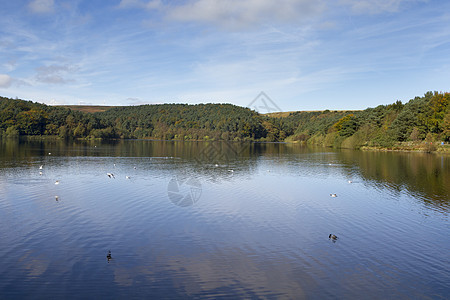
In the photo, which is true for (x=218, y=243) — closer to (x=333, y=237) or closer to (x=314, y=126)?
(x=333, y=237)

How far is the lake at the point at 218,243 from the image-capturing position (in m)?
9.99

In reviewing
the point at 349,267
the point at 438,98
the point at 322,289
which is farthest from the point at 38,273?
the point at 438,98

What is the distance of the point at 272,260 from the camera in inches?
477

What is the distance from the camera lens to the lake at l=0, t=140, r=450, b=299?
999 centimetres

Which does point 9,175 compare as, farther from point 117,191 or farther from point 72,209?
point 72,209

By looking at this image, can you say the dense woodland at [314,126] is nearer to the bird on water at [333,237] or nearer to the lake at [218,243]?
the lake at [218,243]

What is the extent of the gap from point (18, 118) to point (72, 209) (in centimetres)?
15721

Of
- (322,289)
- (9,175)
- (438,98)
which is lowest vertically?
(322,289)

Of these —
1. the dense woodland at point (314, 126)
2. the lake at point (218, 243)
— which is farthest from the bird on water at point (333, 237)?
the dense woodland at point (314, 126)

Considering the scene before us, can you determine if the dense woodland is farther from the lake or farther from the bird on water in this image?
the bird on water

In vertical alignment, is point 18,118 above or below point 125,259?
above

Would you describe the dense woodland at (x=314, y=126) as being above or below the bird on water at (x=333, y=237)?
above

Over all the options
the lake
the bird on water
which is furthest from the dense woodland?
the bird on water

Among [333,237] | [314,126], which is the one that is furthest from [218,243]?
[314,126]
